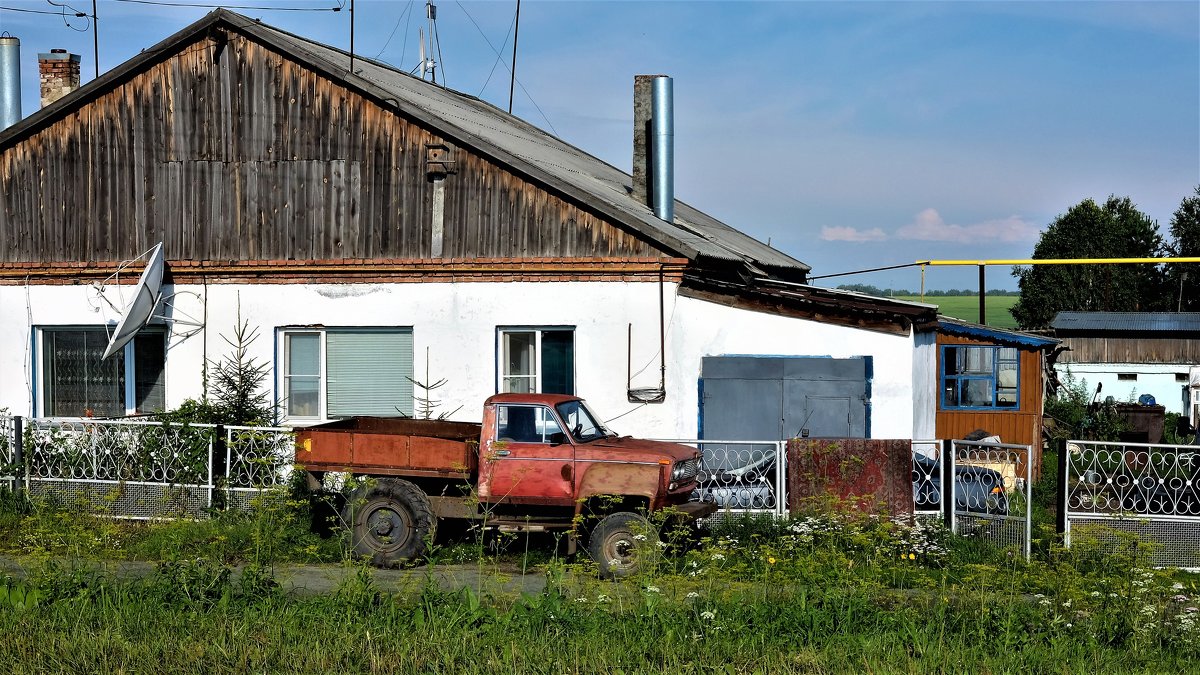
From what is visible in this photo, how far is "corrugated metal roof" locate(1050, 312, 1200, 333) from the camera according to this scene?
34.4 m

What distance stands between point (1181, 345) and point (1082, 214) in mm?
21652

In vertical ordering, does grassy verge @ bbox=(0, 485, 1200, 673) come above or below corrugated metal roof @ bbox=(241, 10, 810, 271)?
below

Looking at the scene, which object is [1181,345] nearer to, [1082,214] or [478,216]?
[1082,214]

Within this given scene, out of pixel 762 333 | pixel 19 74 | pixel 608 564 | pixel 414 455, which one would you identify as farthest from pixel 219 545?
pixel 19 74

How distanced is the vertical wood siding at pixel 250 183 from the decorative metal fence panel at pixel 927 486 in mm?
4856

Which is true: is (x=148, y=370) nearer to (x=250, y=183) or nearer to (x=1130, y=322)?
(x=250, y=183)

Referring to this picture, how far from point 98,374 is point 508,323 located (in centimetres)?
616

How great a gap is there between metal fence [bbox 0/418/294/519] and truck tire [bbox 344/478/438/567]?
2.35 metres

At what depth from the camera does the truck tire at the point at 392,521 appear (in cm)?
1127

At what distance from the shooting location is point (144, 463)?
45.3 ft

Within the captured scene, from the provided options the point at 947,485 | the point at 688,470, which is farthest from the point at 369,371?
the point at 947,485

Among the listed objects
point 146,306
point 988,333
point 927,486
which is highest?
point 146,306

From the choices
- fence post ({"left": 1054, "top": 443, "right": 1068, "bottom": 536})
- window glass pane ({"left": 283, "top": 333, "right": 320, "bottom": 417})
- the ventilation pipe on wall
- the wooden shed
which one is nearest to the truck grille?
fence post ({"left": 1054, "top": 443, "right": 1068, "bottom": 536})

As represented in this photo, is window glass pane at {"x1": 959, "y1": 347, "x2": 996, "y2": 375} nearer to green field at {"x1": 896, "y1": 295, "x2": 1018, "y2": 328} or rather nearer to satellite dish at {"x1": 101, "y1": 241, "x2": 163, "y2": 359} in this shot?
satellite dish at {"x1": 101, "y1": 241, "x2": 163, "y2": 359}
